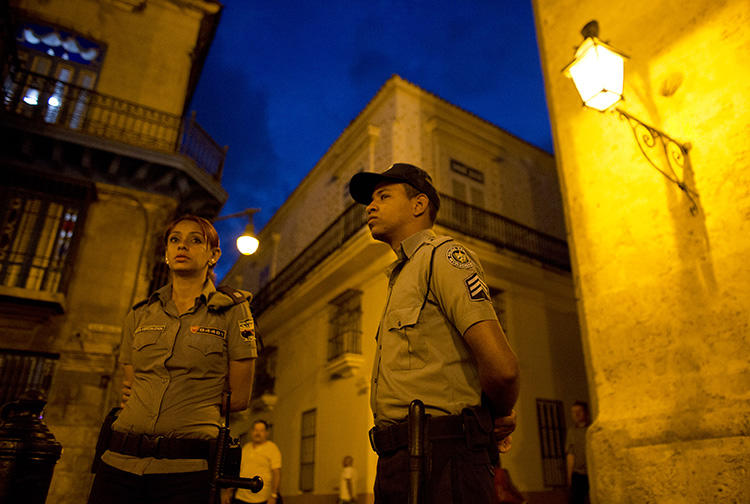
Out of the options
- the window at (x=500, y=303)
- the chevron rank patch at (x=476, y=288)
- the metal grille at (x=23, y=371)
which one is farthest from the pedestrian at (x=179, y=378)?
the window at (x=500, y=303)

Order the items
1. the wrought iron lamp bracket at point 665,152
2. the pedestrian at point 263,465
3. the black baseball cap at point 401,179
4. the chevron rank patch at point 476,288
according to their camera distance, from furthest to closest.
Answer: the pedestrian at point 263,465, the wrought iron lamp bracket at point 665,152, the black baseball cap at point 401,179, the chevron rank patch at point 476,288

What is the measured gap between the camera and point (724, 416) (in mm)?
4270

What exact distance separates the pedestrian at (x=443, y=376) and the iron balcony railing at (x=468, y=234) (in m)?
9.89

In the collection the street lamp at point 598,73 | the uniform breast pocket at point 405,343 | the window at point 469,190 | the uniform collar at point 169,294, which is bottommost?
the uniform breast pocket at point 405,343

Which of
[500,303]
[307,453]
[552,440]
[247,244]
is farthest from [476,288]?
[307,453]

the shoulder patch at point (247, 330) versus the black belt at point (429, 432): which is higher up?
the shoulder patch at point (247, 330)

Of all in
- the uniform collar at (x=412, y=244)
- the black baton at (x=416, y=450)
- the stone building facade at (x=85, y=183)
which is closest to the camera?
the black baton at (x=416, y=450)

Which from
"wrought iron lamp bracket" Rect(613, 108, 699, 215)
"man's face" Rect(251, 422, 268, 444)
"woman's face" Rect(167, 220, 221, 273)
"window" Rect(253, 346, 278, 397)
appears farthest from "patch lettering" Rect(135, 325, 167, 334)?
"window" Rect(253, 346, 278, 397)

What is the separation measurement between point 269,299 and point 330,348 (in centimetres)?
492

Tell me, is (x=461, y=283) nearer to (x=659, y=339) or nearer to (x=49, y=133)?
(x=659, y=339)

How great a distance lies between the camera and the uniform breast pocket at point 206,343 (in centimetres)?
237

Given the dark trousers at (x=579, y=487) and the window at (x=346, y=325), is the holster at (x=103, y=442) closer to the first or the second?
the dark trousers at (x=579, y=487)

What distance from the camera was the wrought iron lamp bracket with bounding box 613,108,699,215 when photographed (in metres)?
5.06

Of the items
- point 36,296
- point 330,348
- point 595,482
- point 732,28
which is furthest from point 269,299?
point 732,28
